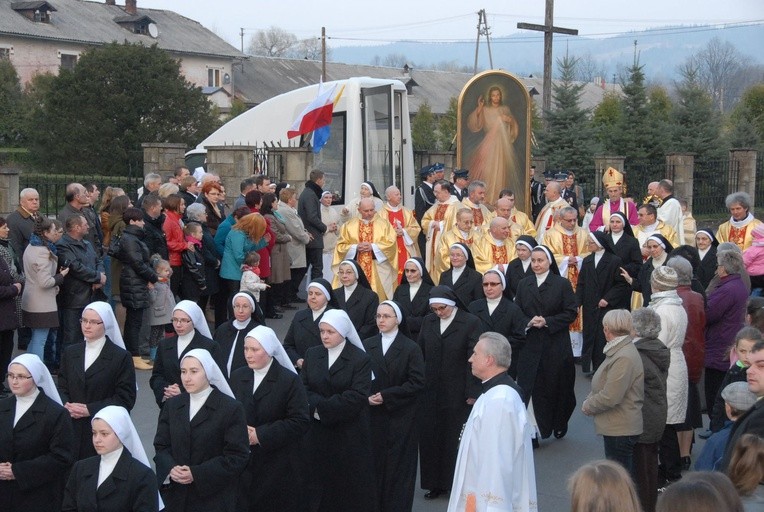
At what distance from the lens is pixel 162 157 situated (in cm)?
1781

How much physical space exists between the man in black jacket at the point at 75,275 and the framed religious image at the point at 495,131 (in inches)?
353

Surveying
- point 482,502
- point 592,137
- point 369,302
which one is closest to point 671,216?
point 369,302

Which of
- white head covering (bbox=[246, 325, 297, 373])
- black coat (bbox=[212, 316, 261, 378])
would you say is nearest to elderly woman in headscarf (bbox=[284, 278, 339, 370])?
black coat (bbox=[212, 316, 261, 378])

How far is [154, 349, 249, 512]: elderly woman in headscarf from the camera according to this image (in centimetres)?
596

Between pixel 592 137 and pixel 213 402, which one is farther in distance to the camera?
pixel 592 137

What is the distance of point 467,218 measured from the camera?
12.3 metres

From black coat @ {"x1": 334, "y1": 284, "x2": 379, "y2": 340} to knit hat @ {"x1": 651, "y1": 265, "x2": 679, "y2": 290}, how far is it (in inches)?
90.5

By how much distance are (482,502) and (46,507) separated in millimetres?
2646

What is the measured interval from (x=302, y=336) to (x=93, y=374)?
5.90ft

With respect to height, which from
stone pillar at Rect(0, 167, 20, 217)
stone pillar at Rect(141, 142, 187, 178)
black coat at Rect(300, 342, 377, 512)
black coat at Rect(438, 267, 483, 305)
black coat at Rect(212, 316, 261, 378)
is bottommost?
black coat at Rect(300, 342, 377, 512)

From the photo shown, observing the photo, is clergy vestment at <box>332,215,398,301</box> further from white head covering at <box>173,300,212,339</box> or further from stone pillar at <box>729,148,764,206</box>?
stone pillar at <box>729,148,764,206</box>

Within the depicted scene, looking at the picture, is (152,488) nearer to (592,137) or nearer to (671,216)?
(671,216)

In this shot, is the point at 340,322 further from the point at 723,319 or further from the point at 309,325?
the point at 723,319

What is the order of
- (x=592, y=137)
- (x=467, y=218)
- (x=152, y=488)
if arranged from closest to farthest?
(x=152, y=488)
(x=467, y=218)
(x=592, y=137)
